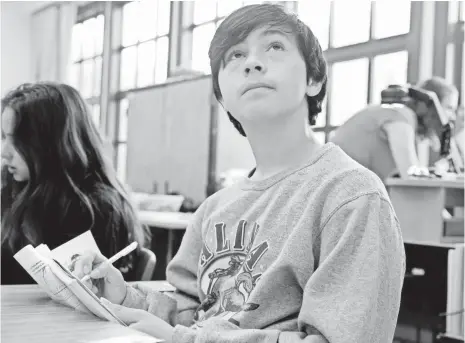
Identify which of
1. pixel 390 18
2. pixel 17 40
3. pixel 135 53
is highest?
pixel 17 40

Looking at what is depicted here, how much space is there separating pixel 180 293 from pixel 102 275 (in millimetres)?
150

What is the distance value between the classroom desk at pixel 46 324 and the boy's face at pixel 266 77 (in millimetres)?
374

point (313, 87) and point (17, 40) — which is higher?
point (17, 40)

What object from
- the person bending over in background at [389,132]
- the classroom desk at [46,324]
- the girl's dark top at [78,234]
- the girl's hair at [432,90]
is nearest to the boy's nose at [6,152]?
the girl's dark top at [78,234]

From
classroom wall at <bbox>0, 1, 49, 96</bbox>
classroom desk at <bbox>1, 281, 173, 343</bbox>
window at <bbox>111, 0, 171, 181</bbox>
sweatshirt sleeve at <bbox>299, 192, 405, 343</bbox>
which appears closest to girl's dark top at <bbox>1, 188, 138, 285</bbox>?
classroom desk at <bbox>1, 281, 173, 343</bbox>

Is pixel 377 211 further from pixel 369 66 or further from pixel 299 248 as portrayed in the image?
pixel 369 66

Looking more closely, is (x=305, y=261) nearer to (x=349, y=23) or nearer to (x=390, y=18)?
(x=390, y=18)

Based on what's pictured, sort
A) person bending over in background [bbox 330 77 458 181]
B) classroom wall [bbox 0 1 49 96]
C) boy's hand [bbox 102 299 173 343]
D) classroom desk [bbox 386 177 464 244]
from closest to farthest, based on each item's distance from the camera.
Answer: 1. boy's hand [bbox 102 299 173 343]
2. classroom desk [bbox 386 177 464 244]
3. person bending over in background [bbox 330 77 458 181]
4. classroom wall [bbox 0 1 49 96]

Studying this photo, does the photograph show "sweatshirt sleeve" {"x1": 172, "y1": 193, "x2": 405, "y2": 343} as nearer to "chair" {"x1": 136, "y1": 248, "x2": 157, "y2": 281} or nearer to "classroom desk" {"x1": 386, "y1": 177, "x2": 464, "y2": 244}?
"chair" {"x1": 136, "y1": 248, "x2": 157, "y2": 281}

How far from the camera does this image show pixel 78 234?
160cm

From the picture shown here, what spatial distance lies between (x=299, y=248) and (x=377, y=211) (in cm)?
12

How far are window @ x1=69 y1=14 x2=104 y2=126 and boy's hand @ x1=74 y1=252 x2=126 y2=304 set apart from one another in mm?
6857

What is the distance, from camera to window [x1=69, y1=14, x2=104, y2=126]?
26.0 ft

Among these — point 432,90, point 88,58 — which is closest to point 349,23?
point 432,90
